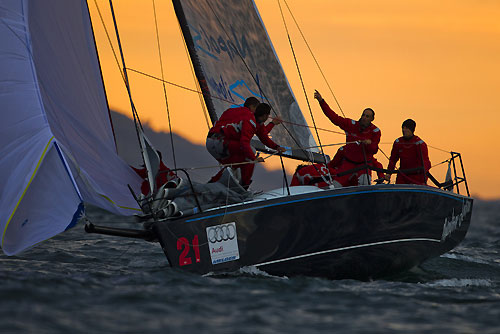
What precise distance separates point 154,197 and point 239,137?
115cm

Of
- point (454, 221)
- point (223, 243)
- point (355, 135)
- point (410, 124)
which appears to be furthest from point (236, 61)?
point (223, 243)

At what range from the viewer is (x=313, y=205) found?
778 centimetres

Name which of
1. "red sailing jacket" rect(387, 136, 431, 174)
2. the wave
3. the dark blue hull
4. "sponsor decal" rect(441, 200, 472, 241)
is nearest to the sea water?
the wave

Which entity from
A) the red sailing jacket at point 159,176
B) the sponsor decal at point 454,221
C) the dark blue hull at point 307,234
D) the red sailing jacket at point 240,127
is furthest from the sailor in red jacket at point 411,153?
the red sailing jacket at point 159,176

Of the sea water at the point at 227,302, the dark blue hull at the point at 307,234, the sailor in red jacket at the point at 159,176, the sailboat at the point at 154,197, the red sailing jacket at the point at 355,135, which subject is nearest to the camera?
the sea water at the point at 227,302

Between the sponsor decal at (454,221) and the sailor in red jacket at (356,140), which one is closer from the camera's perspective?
the sailor in red jacket at (356,140)

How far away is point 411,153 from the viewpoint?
385 inches

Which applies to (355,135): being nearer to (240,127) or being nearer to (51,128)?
(240,127)

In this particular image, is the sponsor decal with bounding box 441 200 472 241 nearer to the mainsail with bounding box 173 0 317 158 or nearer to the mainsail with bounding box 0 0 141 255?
the mainsail with bounding box 173 0 317 158

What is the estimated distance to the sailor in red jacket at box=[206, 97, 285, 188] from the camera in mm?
8211

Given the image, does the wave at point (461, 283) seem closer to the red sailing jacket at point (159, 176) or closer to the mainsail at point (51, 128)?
the red sailing jacket at point (159, 176)

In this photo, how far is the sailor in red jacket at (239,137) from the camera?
8.21 m

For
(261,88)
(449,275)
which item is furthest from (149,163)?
(449,275)

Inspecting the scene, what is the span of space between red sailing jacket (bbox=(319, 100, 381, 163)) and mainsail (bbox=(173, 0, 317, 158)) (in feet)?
1.96
